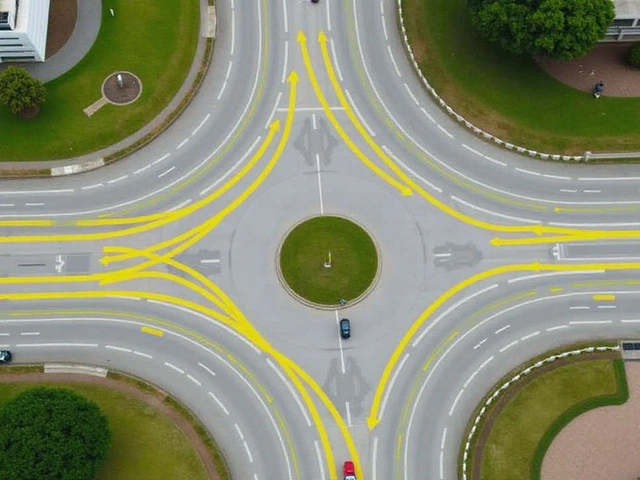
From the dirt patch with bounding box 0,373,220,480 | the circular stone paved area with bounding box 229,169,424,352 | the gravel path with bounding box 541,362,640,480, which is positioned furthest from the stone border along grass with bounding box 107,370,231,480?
the gravel path with bounding box 541,362,640,480

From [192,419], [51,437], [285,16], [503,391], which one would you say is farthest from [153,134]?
[503,391]

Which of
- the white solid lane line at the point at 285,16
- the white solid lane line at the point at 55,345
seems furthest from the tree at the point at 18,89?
the white solid lane line at the point at 285,16

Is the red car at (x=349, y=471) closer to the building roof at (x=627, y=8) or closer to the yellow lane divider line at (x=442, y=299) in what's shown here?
the yellow lane divider line at (x=442, y=299)

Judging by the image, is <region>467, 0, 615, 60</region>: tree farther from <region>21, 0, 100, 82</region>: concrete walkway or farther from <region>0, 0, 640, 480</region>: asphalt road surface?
<region>21, 0, 100, 82</region>: concrete walkway

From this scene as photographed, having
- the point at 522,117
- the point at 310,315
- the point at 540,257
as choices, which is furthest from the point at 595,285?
the point at 310,315

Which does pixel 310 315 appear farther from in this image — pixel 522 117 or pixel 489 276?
pixel 522 117
